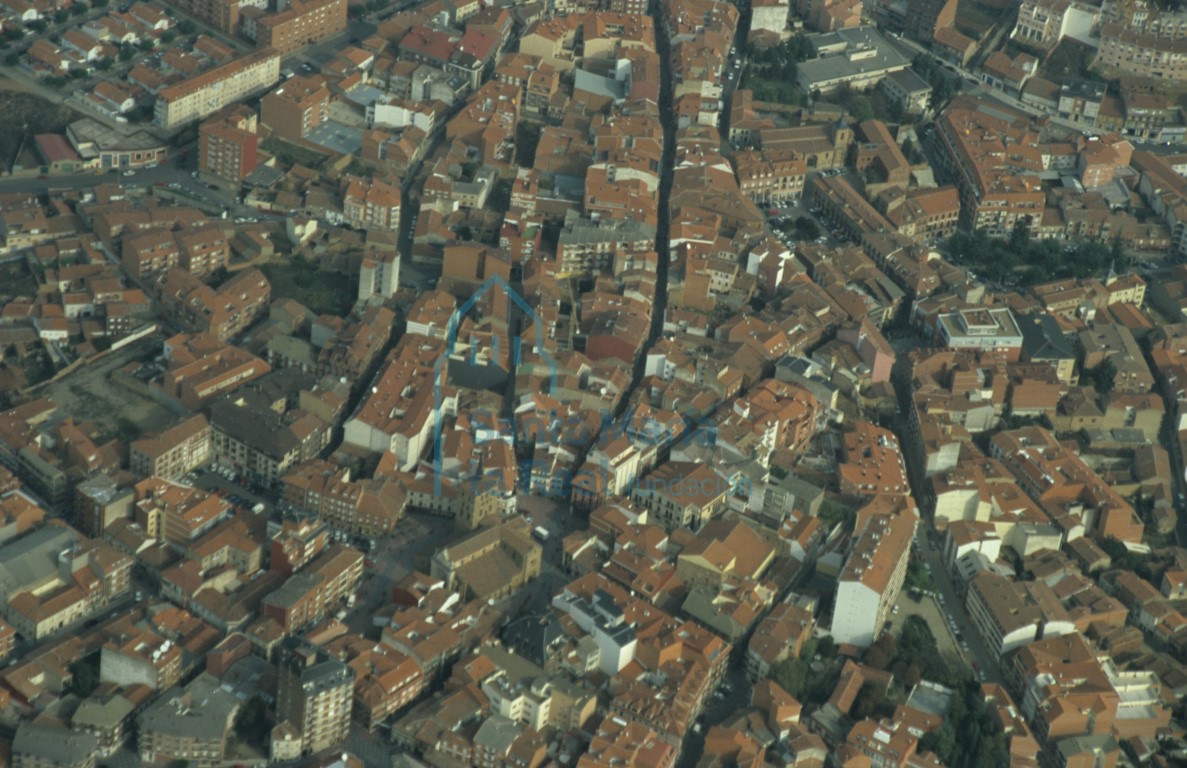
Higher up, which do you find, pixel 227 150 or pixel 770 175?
pixel 227 150

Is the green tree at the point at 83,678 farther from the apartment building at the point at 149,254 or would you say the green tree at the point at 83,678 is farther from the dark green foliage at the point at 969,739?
the dark green foliage at the point at 969,739

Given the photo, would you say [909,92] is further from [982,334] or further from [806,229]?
[982,334]

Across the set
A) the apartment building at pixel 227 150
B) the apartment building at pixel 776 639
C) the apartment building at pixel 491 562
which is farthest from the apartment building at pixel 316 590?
the apartment building at pixel 227 150

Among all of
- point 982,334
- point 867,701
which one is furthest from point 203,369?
point 982,334

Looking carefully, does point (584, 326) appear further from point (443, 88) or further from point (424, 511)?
point (443, 88)

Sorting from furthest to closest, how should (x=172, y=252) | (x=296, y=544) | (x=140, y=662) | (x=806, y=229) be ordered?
1. (x=806, y=229)
2. (x=172, y=252)
3. (x=296, y=544)
4. (x=140, y=662)

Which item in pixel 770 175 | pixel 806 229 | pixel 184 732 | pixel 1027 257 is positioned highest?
pixel 770 175

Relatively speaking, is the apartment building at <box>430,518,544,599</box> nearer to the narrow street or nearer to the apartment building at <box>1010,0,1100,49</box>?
the narrow street
